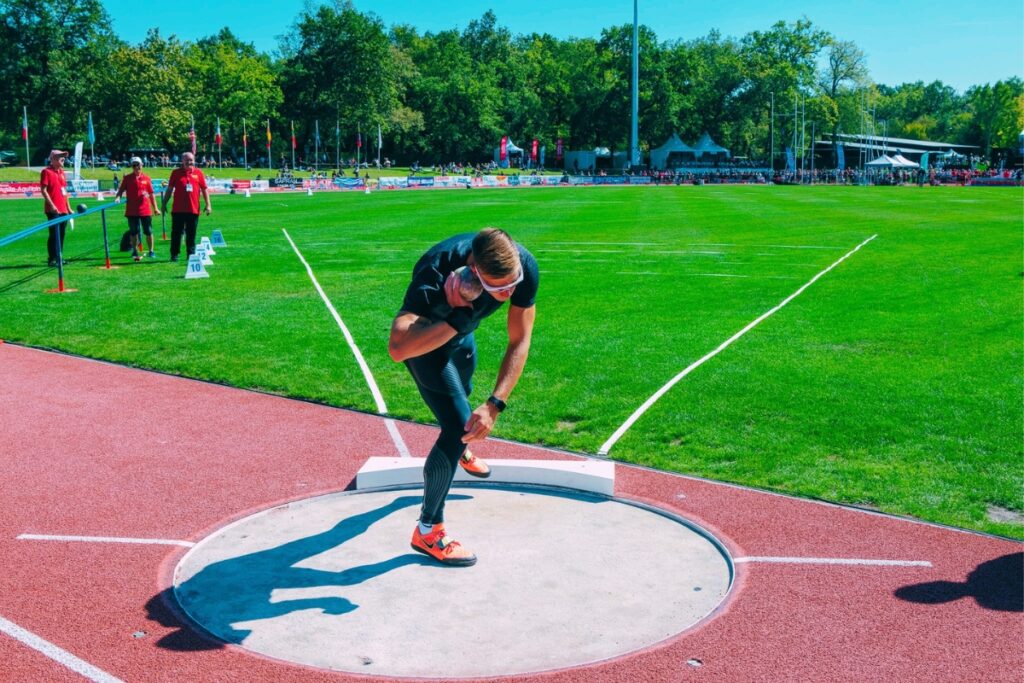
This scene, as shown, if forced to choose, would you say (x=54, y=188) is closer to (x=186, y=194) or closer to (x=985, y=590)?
(x=186, y=194)

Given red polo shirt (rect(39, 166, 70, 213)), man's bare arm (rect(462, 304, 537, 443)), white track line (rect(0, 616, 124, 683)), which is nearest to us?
white track line (rect(0, 616, 124, 683))

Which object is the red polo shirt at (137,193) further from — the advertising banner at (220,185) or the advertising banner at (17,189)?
the advertising banner at (220,185)

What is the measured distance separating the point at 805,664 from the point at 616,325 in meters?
8.41

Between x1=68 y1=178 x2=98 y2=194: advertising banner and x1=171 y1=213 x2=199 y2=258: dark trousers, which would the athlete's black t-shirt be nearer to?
x1=171 y1=213 x2=199 y2=258: dark trousers

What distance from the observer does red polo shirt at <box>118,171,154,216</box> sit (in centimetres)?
1866

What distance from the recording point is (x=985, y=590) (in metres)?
5.10

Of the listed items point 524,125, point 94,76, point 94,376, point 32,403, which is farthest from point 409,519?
point 524,125

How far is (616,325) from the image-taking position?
12.5 meters

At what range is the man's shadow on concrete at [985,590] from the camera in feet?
16.2

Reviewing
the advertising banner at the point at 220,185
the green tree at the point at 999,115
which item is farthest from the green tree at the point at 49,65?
the green tree at the point at 999,115

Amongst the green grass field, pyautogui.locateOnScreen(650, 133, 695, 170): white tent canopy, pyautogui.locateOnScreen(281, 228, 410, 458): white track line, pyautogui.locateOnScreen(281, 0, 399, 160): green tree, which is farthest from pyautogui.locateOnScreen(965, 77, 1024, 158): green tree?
pyautogui.locateOnScreen(281, 228, 410, 458): white track line

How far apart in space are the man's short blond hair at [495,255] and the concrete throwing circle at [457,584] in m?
1.77

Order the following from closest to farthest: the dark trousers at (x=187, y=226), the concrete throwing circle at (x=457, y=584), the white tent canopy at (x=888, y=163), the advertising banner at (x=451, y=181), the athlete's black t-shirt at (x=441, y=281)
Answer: the concrete throwing circle at (x=457, y=584)
the athlete's black t-shirt at (x=441, y=281)
the dark trousers at (x=187, y=226)
the advertising banner at (x=451, y=181)
the white tent canopy at (x=888, y=163)

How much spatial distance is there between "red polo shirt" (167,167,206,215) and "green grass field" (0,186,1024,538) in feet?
4.21
